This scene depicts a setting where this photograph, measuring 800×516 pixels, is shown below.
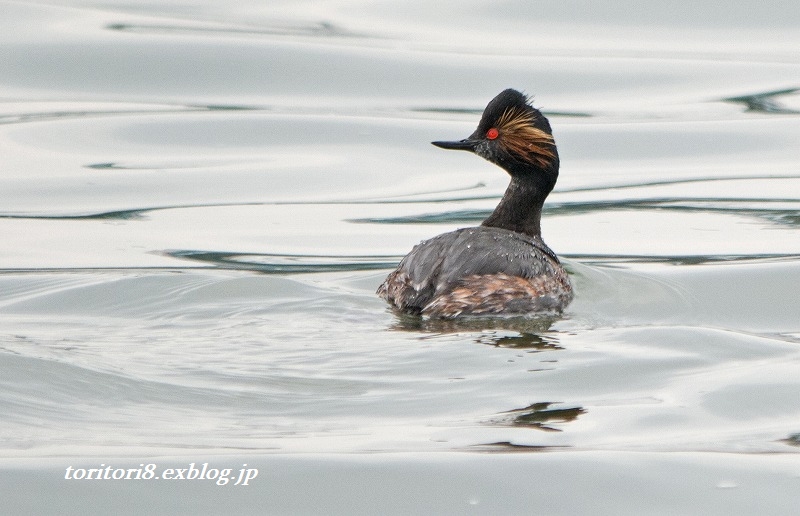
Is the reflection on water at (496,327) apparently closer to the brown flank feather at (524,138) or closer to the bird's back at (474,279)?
the bird's back at (474,279)

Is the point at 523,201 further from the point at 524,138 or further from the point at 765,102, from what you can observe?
the point at 765,102

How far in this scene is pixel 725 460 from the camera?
5.51 m

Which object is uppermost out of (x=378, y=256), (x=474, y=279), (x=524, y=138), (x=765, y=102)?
(x=765, y=102)

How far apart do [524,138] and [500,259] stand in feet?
4.19

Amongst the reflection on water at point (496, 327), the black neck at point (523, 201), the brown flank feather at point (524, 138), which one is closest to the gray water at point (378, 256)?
the reflection on water at point (496, 327)

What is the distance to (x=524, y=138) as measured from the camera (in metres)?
9.18

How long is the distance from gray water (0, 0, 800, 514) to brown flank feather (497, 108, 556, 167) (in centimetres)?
84

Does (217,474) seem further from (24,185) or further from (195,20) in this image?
(195,20)

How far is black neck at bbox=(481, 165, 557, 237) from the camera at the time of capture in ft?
30.6

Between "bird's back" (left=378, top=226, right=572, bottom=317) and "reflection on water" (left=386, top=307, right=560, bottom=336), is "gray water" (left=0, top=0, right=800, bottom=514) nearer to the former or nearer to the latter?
"reflection on water" (left=386, top=307, right=560, bottom=336)

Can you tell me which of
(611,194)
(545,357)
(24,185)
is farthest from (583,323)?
(24,185)

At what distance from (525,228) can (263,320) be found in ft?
7.48

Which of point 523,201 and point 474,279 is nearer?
point 474,279

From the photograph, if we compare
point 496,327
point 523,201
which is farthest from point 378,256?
point 496,327
